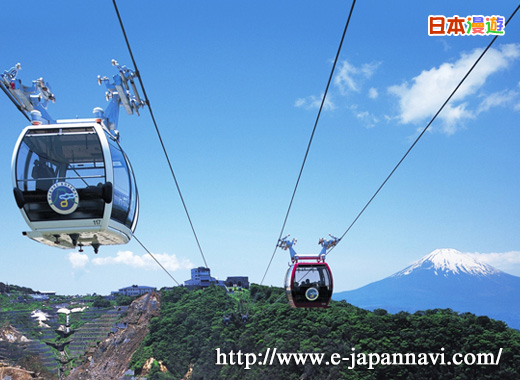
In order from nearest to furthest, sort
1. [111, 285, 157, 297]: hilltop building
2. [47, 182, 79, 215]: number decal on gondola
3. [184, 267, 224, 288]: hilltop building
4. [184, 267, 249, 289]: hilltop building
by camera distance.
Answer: [47, 182, 79, 215]: number decal on gondola, [184, 267, 249, 289]: hilltop building, [184, 267, 224, 288]: hilltop building, [111, 285, 157, 297]: hilltop building

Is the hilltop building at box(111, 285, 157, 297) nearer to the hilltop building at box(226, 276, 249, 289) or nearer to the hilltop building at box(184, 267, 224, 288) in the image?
the hilltop building at box(184, 267, 224, 288)

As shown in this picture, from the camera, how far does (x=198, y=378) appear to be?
62062 mm

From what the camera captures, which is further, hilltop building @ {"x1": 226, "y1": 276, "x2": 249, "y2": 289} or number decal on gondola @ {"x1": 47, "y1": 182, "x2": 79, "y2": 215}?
hilltop building @ {"x1": 226, "y1": 276, "x2": 249, "y2": 289}

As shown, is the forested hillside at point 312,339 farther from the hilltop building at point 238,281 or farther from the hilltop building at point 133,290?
the hilltop building at point 133,290

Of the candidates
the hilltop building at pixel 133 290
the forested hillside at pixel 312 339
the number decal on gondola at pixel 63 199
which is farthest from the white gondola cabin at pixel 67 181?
the hilltop building at pixel 133 290

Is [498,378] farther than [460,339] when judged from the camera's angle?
No

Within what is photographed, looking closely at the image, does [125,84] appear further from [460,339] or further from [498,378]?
[460,339]

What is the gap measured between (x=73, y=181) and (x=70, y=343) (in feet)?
267

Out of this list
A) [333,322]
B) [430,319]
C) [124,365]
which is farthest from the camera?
[124,365]

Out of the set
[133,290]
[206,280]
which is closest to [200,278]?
[206,280]

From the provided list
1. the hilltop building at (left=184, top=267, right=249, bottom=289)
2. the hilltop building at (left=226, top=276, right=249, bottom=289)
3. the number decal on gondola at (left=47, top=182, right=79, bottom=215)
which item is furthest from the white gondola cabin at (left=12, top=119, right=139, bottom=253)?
the hilltop building at (left=226, top=276, right=249, bottom=289)

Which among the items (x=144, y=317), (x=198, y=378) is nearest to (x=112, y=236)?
(x=198, y=378)

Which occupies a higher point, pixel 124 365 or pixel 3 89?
pixel 3 89

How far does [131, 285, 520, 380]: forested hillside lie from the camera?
1780 inches
